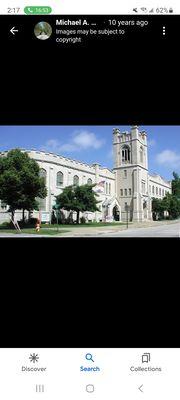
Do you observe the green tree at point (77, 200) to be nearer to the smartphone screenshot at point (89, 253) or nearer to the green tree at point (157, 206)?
the green tree at point (157, 206)

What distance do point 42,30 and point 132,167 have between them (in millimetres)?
1316

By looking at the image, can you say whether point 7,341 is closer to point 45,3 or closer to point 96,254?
point 96,254

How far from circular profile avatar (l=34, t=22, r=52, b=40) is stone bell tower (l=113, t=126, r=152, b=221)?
58 centimetres

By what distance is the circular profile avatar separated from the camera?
1.35 m

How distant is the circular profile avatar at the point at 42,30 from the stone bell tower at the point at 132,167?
22.9 inches

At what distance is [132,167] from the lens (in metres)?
2.40

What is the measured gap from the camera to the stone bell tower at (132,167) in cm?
165

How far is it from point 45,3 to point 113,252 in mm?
1218
